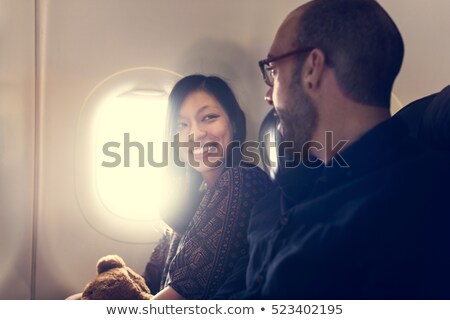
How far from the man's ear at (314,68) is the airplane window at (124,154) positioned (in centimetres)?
42

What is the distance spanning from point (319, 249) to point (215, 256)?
11.6 inches

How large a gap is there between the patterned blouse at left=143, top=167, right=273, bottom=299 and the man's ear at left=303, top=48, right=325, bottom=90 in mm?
289

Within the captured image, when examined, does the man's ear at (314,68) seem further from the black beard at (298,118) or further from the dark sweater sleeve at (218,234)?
the dark sweater sleeve at (218,234)

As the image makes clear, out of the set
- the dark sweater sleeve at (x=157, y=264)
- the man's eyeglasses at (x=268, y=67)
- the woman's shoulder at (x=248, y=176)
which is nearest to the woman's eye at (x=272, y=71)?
the man's eyeglasses at (x=268, y=67)

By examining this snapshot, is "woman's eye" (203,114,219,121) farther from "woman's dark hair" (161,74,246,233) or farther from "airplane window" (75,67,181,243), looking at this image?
"airplane window" (75,67,181,243)

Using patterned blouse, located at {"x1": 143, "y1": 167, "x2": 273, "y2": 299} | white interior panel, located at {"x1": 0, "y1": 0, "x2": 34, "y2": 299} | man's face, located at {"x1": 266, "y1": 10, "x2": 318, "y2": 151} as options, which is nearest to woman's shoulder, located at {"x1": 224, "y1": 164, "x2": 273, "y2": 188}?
patterned blouse, located at {"x1": 143, "y1": 167, "x2": 273, "y2": 299}

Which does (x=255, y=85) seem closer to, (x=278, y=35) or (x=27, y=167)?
(x=278, y=35)

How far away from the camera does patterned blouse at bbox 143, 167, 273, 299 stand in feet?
4.65

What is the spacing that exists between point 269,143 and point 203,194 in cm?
23

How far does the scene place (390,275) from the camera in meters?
1.26

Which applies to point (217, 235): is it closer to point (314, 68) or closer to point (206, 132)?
point (206, 132)

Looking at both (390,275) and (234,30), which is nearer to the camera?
(390,275)

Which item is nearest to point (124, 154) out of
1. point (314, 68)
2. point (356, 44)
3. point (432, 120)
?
point (314, 68)
